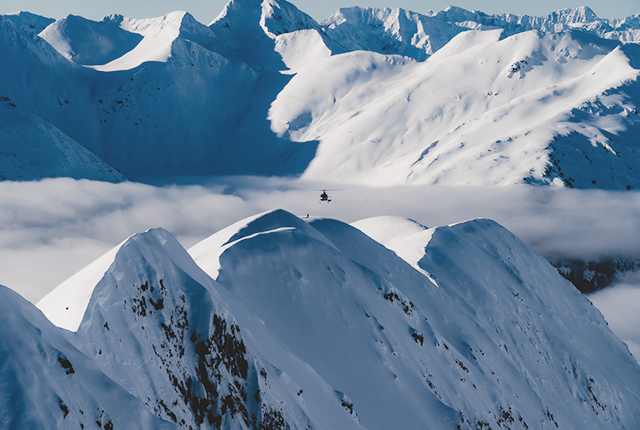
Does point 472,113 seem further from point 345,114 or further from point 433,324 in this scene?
point 433,324

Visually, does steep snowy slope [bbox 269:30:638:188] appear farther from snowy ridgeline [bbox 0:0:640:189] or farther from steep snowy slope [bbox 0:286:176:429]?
steep snowy slope [bbox 0:286:176:429]

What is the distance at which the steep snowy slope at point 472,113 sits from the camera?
13238 cm

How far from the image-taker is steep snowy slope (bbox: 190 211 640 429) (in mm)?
27984

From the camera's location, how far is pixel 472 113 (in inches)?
5979

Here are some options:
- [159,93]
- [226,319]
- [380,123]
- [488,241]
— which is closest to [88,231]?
[159,93]

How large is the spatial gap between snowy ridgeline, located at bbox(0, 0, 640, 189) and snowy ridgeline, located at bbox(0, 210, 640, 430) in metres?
80.0

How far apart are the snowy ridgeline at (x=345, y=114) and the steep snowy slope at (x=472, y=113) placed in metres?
0.40

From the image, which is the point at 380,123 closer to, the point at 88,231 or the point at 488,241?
the point at 88,231

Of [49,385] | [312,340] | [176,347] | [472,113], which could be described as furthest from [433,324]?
[472,113]

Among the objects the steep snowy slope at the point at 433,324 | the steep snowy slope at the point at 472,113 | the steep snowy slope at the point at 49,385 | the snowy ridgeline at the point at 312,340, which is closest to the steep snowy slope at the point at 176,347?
the snowy ridgeline at the point at 312,340

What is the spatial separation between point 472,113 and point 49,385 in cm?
14931

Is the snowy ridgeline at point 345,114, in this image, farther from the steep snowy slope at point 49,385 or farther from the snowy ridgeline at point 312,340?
the steep snowy slope at point 49,385

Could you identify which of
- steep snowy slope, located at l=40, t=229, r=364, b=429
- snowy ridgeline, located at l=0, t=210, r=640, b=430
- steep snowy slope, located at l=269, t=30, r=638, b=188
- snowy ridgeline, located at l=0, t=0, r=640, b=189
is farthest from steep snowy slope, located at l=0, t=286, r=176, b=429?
steep snowy slope, located at l=269, t=30, r=638, b=188

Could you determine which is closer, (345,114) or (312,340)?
(312,340)
